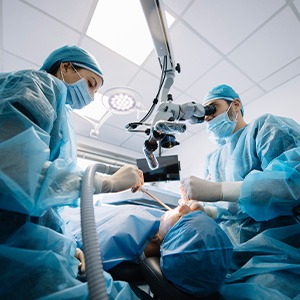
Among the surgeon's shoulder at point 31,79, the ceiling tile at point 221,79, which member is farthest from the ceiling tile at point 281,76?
the surgeon's shoulder at point 31,79

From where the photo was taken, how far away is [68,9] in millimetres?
1582

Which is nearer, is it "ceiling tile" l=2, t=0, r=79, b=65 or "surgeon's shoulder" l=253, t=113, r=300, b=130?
"surgeon's shoulder" l=253, t=113, r=300, b=130

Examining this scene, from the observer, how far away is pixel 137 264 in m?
1.06

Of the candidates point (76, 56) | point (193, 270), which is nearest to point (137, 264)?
point (193, 270)

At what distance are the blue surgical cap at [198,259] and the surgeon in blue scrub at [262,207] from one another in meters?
0.12

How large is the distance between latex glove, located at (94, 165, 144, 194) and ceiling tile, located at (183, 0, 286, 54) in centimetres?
155

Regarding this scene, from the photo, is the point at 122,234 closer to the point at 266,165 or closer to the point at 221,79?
the point at 266,165

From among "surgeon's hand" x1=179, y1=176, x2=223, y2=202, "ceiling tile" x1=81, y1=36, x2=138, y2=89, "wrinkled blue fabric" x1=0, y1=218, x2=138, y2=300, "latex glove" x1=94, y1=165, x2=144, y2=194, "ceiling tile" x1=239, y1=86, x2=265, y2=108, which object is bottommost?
"wrinkled blue fabric" x1=0, y1=218, x2=138, y2=300

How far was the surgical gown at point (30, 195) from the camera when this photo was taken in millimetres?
454

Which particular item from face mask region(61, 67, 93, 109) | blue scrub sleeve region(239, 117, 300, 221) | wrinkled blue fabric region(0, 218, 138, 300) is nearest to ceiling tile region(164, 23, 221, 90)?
face mask region(61, 67, 93, 109)

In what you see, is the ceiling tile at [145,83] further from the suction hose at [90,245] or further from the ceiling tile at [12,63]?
the suction hose at [90,245]

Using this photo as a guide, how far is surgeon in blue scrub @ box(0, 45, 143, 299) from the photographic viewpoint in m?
0.46

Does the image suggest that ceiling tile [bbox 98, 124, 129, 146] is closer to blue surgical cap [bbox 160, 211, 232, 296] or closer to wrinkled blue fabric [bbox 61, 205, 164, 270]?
wrinkled blue fabric [bbox 61, 205, 164, 270]

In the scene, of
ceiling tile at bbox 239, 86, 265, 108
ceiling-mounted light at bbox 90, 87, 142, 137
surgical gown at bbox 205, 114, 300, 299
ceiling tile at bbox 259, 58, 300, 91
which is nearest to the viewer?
surgical gown at bbox 205, 114, 300, 299
